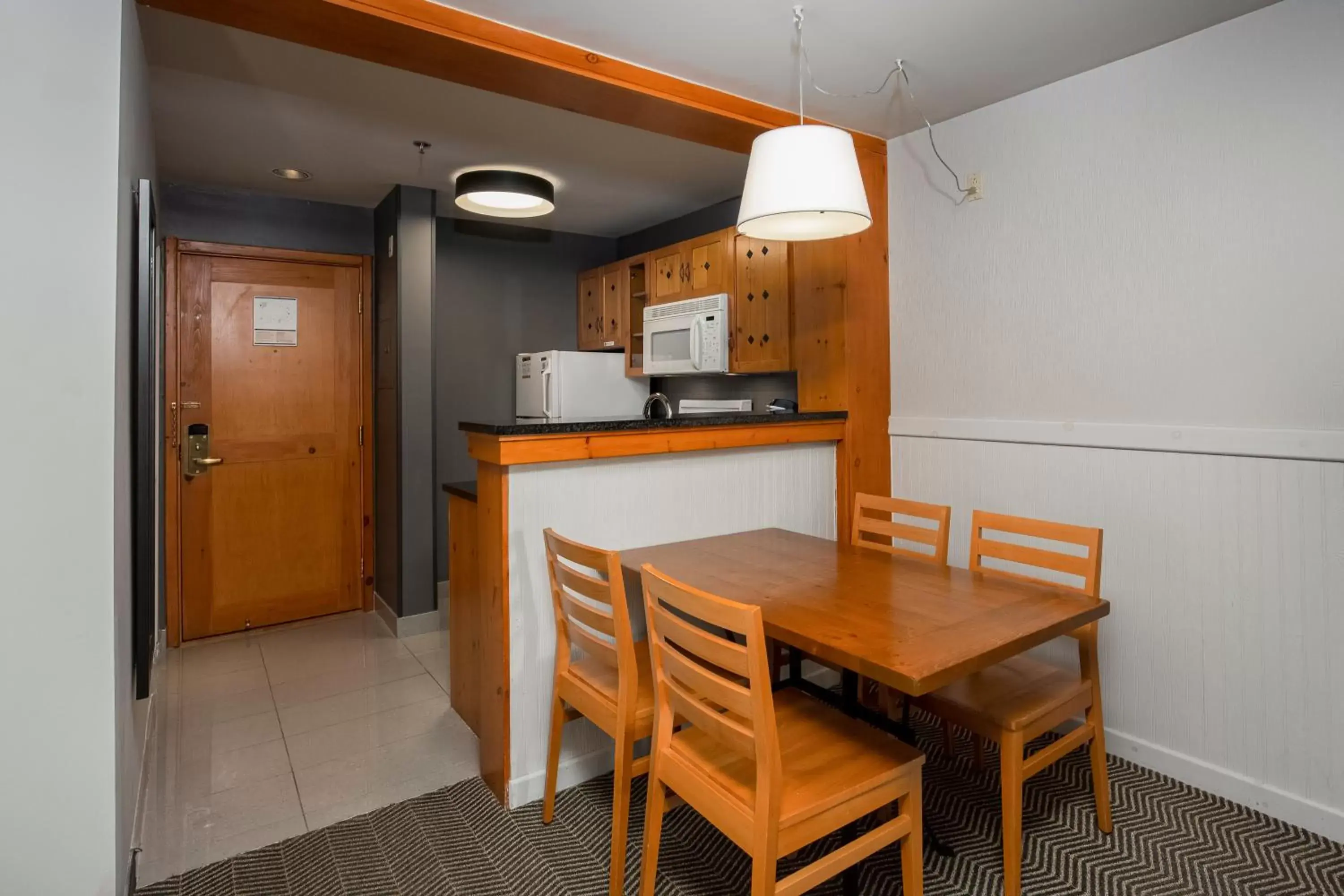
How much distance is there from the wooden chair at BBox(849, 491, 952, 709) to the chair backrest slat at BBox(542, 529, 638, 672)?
0.94 m

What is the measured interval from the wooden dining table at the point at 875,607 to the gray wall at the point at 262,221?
2.87 meters

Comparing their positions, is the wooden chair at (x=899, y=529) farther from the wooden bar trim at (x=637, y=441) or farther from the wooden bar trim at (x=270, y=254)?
the wooden bar trim at (x=270, y=254)

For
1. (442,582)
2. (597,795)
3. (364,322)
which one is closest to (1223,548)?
(597,795)

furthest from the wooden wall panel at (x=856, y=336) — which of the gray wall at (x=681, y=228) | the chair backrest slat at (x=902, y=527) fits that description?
the gray wall at (x=681, y=228)

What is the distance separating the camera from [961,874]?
1.82m

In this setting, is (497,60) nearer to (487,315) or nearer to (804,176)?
(804,176)

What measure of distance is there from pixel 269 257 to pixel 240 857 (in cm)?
303

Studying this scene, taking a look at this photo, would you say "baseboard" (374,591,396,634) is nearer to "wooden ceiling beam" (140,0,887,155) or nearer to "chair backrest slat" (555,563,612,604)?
"chair backrest slat" (555,563,612,604)

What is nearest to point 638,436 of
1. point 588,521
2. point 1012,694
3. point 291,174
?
point 588,521

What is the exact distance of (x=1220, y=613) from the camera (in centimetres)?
214

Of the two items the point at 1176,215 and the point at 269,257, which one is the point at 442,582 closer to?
the point at 269,257

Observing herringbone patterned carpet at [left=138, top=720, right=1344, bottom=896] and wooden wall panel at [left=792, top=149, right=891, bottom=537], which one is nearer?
herringbone patterned carpet at [left=138, top=720, right=1344, bottom=896]

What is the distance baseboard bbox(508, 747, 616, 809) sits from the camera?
216cm

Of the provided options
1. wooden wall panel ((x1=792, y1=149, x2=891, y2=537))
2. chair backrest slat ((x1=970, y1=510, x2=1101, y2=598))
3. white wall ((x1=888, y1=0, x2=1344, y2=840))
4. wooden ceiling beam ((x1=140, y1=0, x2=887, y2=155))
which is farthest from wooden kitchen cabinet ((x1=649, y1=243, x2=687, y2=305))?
chair backrest slat ((x1=970, y1=510, x2=1101, y2=598))
